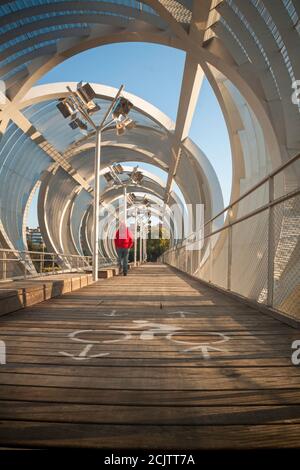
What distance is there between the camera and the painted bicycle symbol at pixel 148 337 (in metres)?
2.92

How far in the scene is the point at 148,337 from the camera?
351 cm

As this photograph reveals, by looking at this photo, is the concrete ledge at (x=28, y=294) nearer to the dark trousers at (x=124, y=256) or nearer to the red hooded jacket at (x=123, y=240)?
the red hooded jacket at (x=123, y=240)

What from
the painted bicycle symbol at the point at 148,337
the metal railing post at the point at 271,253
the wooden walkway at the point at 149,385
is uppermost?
the metal railing post at the point at 271,253

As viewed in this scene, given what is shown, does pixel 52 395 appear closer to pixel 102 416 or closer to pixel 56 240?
pixel 102 416

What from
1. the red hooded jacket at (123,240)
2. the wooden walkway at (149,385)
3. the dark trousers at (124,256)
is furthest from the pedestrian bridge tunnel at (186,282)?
the dark trousers at (124,256)

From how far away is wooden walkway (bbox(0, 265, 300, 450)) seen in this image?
1.58 metres

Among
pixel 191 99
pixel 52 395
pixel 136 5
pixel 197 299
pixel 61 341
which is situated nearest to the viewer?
pixel 52 395

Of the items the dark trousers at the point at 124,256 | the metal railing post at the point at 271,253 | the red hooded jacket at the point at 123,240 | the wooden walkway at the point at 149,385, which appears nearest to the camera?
the wooden walkway at the point at 149,385

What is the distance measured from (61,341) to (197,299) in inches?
142

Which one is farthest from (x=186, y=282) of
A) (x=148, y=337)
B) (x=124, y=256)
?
(x=148, y=337)

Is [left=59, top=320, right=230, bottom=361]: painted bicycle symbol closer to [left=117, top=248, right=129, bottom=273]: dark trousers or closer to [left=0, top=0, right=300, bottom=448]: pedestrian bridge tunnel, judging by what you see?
[left=0, top=0, right=300, bottom=448]: pedestrian bridge tunnel

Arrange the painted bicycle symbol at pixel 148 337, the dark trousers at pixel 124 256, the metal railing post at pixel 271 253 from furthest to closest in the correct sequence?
1. the dark trousers at pixel 124 256
2. the metal railing post at pixel 271 253
3. the painted bicycle symbol at pixel 148 337
